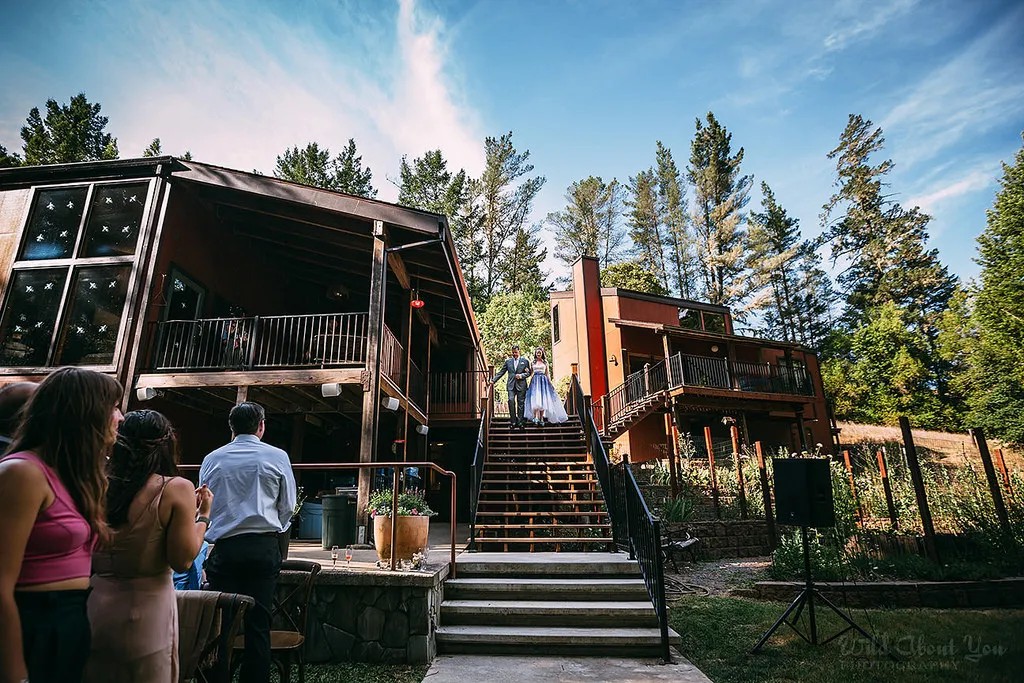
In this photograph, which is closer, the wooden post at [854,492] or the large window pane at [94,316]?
the wooden post at [854,492]

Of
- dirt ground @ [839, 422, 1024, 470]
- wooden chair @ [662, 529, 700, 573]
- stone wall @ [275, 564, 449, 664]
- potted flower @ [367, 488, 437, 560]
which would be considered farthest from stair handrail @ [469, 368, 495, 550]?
dirt ground @ [839, 422, 1024, 470]

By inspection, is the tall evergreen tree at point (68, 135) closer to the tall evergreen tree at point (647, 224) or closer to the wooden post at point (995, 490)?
the wooden post at point (995, 490)

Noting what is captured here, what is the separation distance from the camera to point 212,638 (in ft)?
8.61

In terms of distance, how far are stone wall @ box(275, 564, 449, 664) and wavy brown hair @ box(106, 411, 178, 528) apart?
115 inches

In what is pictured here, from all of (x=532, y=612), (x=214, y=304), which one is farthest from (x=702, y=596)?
(x=214, y=304)

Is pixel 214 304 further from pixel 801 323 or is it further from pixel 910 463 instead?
pixel 801 323

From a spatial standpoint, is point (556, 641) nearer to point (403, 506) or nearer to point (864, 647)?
point (403, 506)

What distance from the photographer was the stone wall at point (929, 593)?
623 cm

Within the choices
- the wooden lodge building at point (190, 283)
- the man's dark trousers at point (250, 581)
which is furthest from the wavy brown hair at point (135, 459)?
the wooden lodge building at point (190, 283)

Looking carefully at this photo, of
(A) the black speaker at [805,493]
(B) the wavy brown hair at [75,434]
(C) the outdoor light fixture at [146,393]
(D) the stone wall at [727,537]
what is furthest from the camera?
(D) the stone wall at [727,537]

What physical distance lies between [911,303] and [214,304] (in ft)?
117

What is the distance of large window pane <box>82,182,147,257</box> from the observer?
936 cm

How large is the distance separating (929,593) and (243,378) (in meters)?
10.5

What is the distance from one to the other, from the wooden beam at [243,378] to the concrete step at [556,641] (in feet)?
16.3
